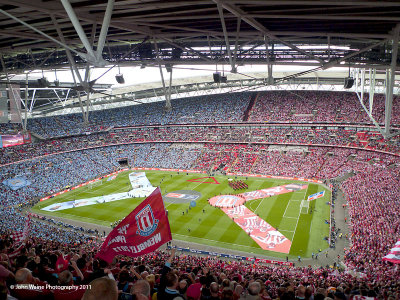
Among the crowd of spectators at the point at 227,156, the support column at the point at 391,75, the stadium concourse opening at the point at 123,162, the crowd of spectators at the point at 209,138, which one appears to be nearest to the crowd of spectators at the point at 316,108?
the crowd of spectators at the point at 227,156

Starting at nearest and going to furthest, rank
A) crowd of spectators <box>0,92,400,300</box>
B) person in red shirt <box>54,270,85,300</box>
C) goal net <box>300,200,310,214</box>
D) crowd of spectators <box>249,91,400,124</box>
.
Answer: person in red shirt <box>54,270,85,300</box> → crowd of spectators <box>0,92,400,300</box> → goal net <box>300,200,310,214</box> → crowd of spectators <box>249,91,400,124</box>

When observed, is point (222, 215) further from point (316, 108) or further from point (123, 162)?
point (316, 108)

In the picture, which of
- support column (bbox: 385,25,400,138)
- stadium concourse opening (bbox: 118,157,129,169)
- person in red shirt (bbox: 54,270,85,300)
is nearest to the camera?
person in red shirt (bbox: 54,270,85,300)

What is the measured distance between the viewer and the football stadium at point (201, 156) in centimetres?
821

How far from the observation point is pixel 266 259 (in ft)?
75.3

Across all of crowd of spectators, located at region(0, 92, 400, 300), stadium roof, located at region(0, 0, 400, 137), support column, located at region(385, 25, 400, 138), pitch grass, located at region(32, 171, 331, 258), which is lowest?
pitch grass, located at region(32, 171, 331, 258)

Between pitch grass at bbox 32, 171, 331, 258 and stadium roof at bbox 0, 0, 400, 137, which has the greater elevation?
stadium roof at bbox 0, 0, 400, 137

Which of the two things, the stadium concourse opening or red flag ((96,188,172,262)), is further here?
the stadium concourse opening

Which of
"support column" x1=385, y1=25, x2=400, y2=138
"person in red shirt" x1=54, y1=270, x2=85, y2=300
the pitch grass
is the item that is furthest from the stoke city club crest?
the pitch grass

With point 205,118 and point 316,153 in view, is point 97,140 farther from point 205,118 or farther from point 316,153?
point 316,153

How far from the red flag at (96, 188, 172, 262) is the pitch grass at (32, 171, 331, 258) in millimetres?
17941

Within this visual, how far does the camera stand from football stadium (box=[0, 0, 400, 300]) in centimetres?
821

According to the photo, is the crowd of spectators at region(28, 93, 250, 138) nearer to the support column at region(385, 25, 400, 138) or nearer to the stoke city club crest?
the support column at region(385, 25, 400, 138)

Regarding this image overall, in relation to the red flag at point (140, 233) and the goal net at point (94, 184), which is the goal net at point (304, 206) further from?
the goal net at point (94, 184)
